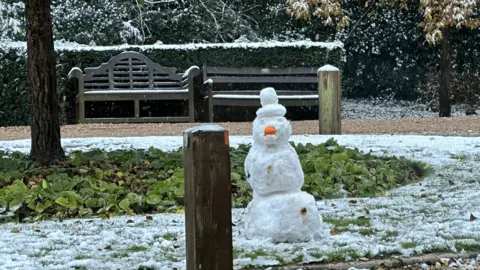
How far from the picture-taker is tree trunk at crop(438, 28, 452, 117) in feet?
58.3

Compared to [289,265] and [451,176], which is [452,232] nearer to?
[289,265]

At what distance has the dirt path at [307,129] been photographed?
11.7 meters

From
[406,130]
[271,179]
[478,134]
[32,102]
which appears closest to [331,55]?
Answer: [406,130]

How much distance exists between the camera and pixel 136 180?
6.74 meters

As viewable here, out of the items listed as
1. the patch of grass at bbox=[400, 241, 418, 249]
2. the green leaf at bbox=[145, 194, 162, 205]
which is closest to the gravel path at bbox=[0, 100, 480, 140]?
the green leaf at bbox=[145, 194, 162, 205]

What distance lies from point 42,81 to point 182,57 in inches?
340

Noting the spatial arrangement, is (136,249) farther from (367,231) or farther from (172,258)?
(367,231)

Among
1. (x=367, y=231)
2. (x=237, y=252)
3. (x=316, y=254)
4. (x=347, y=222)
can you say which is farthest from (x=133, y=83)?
(x=316, y=254)

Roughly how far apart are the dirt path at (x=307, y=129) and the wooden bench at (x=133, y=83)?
3.64ft

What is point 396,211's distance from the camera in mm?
5414

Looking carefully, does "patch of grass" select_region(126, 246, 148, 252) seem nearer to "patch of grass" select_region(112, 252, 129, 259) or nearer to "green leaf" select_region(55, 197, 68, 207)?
"patch of grass" select_region(112, 252, 129, 259)

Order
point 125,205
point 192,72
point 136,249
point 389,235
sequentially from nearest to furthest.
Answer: point 136,249, point 389,235, point 125,205, point 192,72

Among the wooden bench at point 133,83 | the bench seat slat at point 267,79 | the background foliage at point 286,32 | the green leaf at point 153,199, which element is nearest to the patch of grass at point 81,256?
the green leaf at point 153,199

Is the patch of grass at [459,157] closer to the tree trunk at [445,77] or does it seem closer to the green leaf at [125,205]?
the green leaf at [125,205]
